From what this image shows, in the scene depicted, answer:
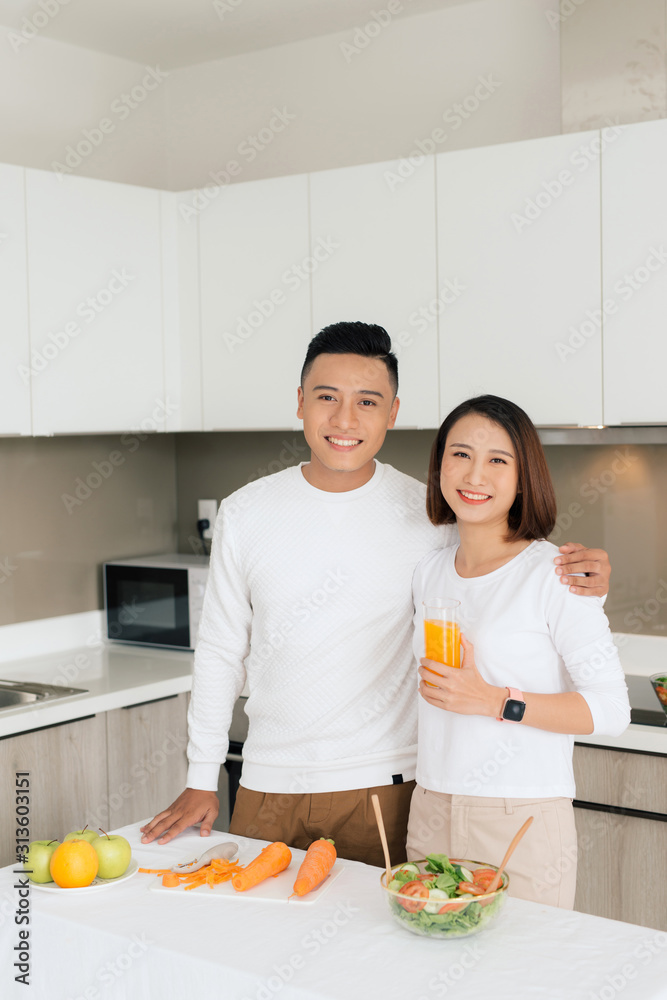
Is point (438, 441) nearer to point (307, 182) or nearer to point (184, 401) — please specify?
point (307, 182)

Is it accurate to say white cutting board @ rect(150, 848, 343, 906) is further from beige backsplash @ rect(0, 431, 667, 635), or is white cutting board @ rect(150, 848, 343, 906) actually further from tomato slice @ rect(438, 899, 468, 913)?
beige backsplash @ rect(0, 431, 667, 635)

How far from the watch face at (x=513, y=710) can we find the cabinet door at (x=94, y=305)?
6.00 ft

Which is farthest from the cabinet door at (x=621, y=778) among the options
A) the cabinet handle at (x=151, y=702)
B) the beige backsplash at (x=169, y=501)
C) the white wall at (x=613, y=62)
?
the white wall at (x=613, y=62)

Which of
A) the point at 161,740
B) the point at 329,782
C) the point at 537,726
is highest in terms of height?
the point at 537,726

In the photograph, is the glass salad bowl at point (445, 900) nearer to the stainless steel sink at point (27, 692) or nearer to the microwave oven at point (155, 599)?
the stainless steel sink at point (27, 692)

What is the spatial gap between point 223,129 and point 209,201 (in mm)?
540

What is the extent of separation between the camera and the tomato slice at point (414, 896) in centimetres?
132

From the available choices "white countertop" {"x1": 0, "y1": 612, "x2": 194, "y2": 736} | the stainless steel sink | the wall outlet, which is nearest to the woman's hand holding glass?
"white countertop" {"x1": 0, "y1": 612, "x2": 194, "y2": 736}

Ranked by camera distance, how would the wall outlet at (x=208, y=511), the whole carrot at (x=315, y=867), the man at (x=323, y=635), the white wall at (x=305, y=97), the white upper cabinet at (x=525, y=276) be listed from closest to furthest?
the whole carrot at (x=315, y=867), the man at (x=323, y=635), the white upper cabinet at (x=525, y=276), the white wall at (x=305, y=97), the wall outlet at (x=208, y=511)

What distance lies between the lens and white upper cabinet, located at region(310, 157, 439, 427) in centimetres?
280

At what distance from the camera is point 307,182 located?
3004mm

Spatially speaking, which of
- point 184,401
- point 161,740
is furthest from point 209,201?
point 161,740

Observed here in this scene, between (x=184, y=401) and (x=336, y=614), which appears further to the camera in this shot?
(x=184, y=401)

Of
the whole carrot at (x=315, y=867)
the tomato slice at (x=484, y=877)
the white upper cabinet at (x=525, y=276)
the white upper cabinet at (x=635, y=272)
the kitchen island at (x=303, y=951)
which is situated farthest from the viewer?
the white upper cabinet at (x=525, y=276)
